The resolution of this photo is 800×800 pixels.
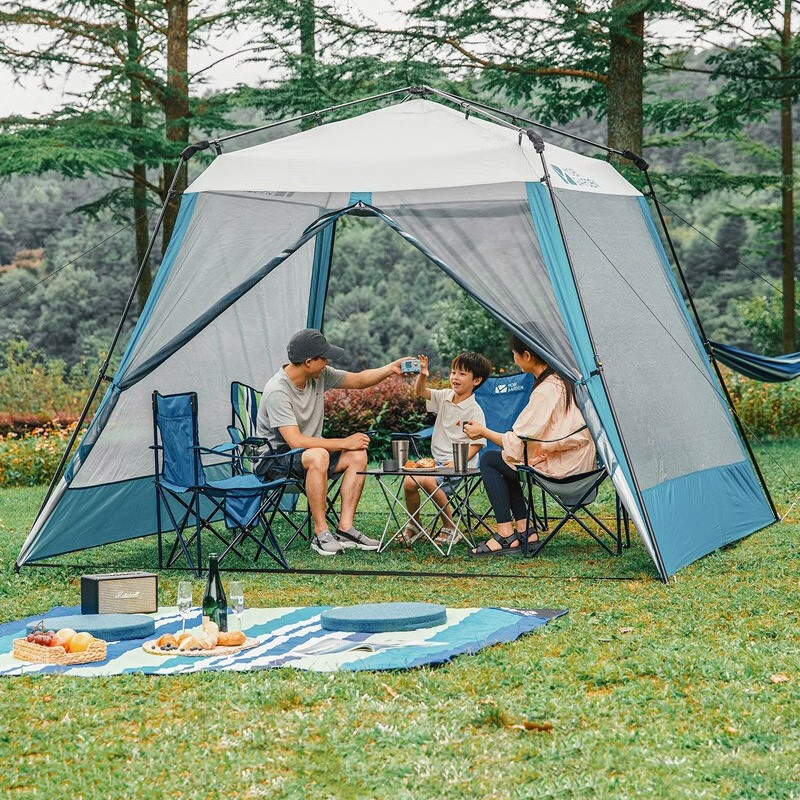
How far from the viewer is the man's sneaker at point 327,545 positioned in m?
5.64

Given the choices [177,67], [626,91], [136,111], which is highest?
[177,67]

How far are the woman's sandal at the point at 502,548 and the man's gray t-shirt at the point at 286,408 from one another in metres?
1.04

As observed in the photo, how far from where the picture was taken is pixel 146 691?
3.34 meters

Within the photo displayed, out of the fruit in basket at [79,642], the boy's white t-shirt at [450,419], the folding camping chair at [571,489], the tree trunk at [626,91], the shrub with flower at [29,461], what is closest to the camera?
the fruit in basket at [79,642]

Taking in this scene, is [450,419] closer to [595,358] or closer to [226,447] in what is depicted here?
[226,447]

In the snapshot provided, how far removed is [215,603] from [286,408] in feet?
6.50

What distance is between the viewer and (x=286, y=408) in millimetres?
5832

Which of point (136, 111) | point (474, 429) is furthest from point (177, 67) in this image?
point (474, 429)

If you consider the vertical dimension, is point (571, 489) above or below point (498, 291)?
below

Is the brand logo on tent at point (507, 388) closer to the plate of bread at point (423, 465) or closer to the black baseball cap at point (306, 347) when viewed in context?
the plate of bread at point (423, 465)

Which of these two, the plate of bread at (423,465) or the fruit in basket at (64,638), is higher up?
the plate of bread at (423,465)

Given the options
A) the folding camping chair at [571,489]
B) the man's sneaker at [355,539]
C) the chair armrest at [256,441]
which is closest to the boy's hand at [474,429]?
the folding camping chair at [571,489]

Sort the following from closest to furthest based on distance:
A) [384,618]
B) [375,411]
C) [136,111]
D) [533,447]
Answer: [384,618] → [533,447] → [375,411] → [136,111]

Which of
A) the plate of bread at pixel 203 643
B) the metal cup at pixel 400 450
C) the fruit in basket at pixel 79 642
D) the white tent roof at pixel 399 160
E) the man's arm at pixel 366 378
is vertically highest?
the white tent roof at pixel 399 160
